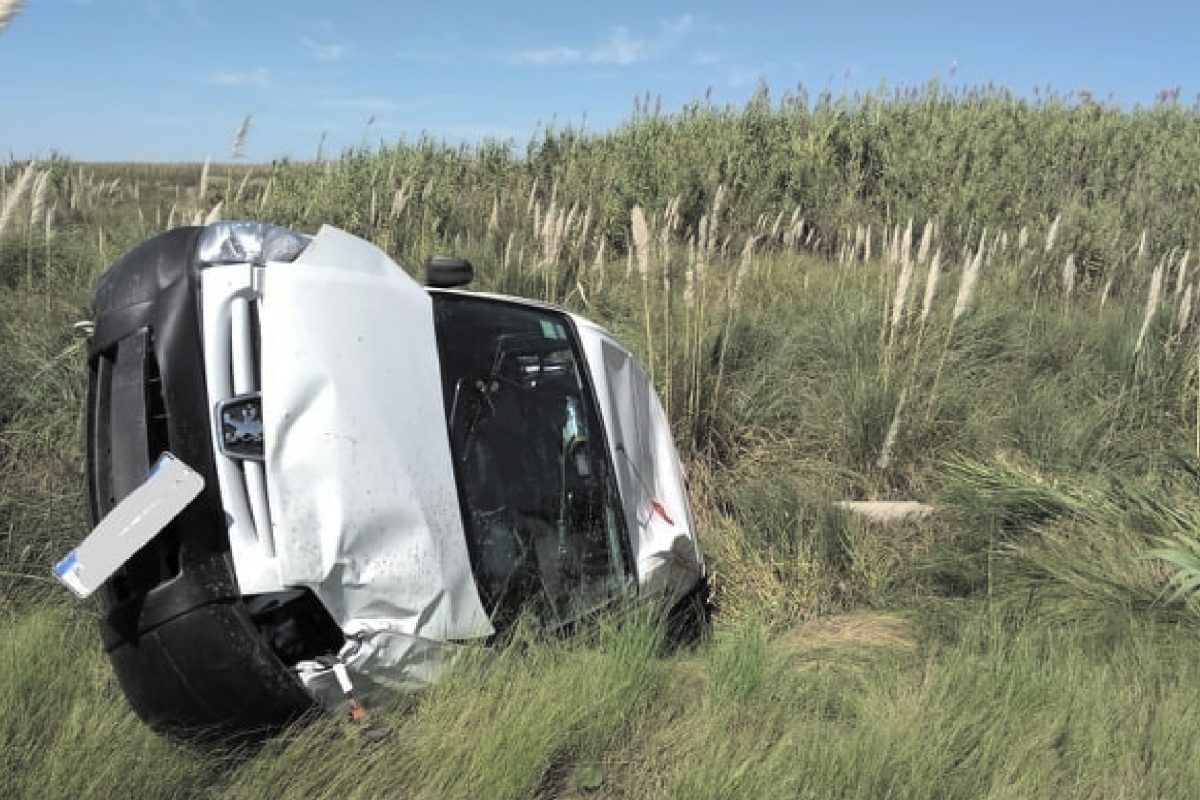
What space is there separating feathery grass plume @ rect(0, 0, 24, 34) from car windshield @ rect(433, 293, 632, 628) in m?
1.43

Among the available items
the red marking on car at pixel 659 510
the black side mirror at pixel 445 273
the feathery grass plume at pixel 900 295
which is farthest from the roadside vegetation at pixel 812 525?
the black side mirror at pixel 445 273

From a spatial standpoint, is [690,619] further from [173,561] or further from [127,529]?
[127,529]

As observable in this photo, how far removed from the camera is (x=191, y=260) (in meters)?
2.64

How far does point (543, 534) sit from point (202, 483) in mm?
1134

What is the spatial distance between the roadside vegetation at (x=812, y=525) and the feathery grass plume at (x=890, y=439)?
36 millimetres

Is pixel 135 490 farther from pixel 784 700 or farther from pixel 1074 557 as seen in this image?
pixel 1074 557

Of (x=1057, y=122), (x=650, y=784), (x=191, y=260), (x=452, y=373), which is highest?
(x=1057, y=122)

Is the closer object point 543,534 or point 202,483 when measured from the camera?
point 202,483

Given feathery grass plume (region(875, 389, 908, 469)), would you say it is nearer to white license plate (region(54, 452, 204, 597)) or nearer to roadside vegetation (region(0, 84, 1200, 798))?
roadside vegetation (region(0, 84, 1200, 798))

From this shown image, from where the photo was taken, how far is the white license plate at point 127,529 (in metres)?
2.22

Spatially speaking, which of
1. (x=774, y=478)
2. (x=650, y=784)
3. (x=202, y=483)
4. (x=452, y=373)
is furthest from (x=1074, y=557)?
(x=202, y=483)

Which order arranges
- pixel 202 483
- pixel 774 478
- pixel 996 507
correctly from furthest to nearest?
pixel 774 478 < pixel 996 507 < pixel 202 483

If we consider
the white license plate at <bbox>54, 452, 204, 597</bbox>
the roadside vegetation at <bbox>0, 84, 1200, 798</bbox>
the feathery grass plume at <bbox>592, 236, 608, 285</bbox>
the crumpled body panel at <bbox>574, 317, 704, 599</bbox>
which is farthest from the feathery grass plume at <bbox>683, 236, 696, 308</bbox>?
the white license plate at <bbox>54, 452, 204, 597</bbox>

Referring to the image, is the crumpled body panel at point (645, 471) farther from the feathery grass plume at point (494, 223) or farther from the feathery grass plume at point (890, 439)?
the feathery grass plume at point (494, 223)
